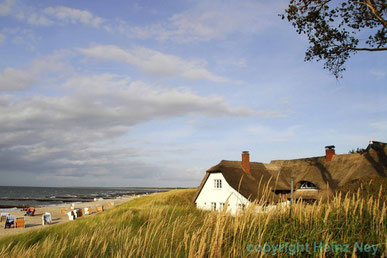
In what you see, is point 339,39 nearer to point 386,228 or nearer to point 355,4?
point 355,4

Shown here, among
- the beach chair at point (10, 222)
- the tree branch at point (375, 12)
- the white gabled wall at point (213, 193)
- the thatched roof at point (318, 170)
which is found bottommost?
the beach chair at point (10, 222)

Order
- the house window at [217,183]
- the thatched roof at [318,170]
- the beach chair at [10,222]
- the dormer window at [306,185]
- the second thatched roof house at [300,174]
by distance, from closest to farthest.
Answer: the beach chair at [10,222]
the thatched roof at [318,170]
the second thatched roof house at [300,174]
the dormer window at [306,185]
the house window at [217,183]

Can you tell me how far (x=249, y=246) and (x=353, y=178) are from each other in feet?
83.8

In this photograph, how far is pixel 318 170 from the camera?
98.2 feet

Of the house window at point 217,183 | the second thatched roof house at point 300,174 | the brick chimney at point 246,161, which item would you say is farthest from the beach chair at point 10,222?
the brick chimney at point 246,161

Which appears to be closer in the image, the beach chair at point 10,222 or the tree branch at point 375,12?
the tree branch at point 375,12

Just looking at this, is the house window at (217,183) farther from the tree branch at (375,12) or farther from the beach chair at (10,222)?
the tree branch at (375,12)

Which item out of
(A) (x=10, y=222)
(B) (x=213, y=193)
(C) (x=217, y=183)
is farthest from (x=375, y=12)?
(A) (x=10, y=222)

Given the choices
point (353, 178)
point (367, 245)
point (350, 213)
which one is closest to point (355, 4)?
point (350, 213)

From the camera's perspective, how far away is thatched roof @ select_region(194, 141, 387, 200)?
2664 centimetres

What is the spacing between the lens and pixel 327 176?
95.9ft

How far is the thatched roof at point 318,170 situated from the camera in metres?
26.6

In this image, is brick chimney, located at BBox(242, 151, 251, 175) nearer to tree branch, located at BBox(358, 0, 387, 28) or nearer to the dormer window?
the dormer window

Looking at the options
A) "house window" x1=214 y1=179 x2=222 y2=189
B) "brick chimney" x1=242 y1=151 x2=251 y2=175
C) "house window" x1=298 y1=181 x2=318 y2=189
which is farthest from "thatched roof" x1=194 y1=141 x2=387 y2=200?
"house window" x1=214 y1=179 x2=222 y2=189
